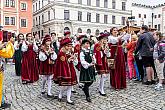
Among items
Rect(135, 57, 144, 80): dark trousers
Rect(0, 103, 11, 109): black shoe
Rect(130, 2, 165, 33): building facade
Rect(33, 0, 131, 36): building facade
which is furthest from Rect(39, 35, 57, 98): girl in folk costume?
Rect(130, 2, 165, 33): building facade

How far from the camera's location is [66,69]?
7.12 metres

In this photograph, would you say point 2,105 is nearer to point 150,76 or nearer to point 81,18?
point 150,76

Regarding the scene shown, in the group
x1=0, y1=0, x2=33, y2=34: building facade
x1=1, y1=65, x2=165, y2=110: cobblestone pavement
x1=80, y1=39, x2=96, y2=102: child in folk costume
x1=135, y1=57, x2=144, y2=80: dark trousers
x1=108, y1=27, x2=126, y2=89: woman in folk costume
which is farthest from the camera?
x1=0, y1=0, x2=33, y2=34: building facade

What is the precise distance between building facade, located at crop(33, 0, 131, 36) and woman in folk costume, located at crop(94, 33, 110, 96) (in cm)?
4275

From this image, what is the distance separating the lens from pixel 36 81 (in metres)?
10.9

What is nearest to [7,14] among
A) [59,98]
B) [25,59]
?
[25,59]

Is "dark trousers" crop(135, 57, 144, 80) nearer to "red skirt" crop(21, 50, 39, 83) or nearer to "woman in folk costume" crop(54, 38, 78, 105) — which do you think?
"woman in folk costume" crop(54, 38, 78, 105)

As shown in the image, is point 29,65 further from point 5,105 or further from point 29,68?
point 5,105

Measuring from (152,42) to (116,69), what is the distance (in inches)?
70.0

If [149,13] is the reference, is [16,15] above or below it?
below

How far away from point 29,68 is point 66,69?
3.90m

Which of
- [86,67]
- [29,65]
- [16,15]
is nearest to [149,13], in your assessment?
[16,15]

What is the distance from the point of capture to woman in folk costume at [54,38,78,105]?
23.2ft

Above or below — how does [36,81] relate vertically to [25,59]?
below
